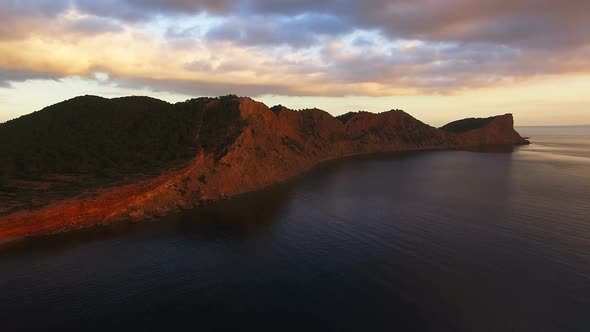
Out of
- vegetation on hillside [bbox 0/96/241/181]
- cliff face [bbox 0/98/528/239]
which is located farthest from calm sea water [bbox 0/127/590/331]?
vegetation on hillside [bbox 0/96/241/181]

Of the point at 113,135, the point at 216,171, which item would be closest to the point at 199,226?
the point at 216,171

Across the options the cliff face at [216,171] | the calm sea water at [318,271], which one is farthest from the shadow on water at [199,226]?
the cliff face at [216,171]

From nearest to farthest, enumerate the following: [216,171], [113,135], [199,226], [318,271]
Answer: [318,271] < [199,226] < [216,171] < [113,135]

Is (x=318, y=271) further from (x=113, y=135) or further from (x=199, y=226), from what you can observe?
(x=113, y=135)

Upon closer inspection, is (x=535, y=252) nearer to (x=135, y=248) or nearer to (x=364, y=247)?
(x=364, y=247)

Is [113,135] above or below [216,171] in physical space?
above
